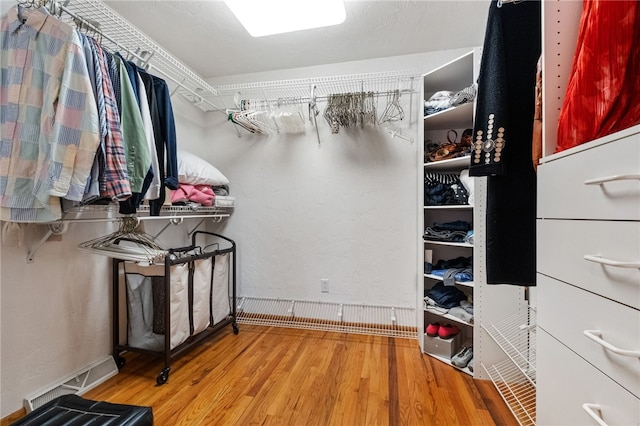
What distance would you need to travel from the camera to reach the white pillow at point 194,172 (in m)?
1.92

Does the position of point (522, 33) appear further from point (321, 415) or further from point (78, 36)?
point (321, 415)

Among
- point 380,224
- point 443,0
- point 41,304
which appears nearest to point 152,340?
point 41,304

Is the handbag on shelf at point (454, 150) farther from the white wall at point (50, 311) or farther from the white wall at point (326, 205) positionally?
the white wall at point (50, 311)

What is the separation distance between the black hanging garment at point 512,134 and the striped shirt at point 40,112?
1.52 m

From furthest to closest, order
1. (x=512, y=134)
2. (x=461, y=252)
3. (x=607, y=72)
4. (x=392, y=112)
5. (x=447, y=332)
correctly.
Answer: (x=392, y=112) → (x=461, y=252) → (x=447, y=332) → (x=512, y=134) → (x=607, y=72)

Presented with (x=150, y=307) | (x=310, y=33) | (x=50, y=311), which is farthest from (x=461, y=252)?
(x=50, y=311)

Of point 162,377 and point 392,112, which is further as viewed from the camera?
point 392,112

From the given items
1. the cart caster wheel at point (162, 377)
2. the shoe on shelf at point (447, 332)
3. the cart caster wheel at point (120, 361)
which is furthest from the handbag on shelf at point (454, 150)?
the cart caster wheel at point (120, 361)

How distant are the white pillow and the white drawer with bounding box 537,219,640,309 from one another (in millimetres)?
1995

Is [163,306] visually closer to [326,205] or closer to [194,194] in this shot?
[194,194]

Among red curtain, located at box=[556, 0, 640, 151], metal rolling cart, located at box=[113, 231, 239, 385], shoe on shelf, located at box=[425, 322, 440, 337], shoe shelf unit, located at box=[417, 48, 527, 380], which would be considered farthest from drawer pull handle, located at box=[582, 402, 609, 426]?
metal rolling cart, located at box=[113, 231, 239, 385]

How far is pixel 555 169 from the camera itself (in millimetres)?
705

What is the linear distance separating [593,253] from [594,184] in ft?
0.48

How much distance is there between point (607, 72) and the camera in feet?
2.00
